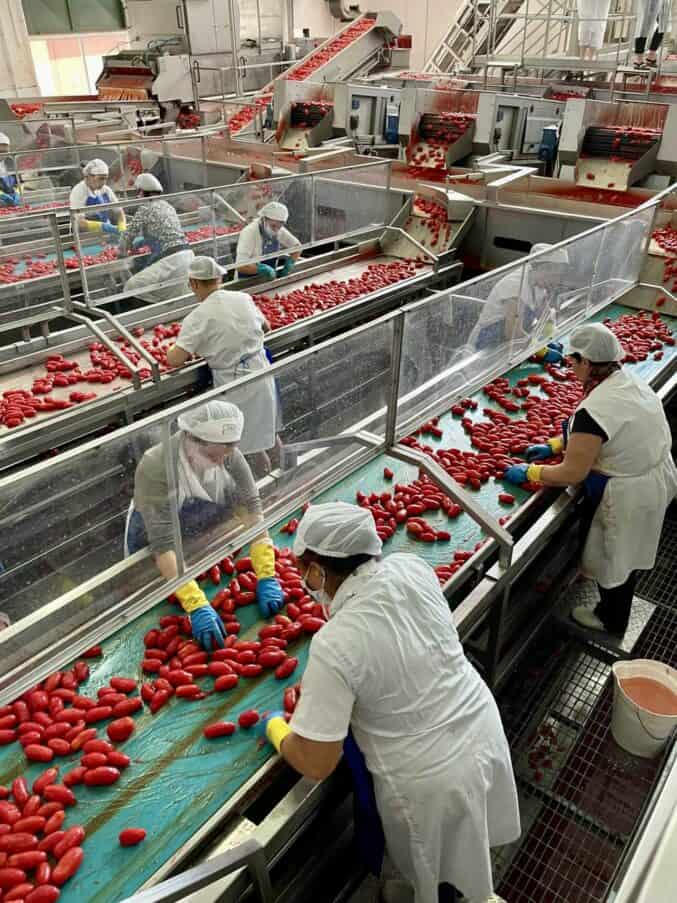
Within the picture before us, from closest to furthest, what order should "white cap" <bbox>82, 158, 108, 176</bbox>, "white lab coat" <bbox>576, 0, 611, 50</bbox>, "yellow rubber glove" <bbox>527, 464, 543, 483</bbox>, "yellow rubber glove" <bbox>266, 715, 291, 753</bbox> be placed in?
"yellow rubber glove" <bbox>266, 715, 291, 753</bbox> < "yellow rubber glove" <bbox>527, 464, 543, 483</bbox> < "white cap" <bbox>82, 158, 108, 176</bbox> < "white lab coat" <bbox>576, 0, 611, 50</bbox>

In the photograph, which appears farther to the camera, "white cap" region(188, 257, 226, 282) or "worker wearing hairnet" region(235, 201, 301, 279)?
"worker wearing hairnet" region(235, 201, 301, 279)

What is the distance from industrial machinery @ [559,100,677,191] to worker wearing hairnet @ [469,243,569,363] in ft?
12.9

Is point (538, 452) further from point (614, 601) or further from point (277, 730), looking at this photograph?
point (277, 730)

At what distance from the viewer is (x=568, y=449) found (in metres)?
2.72

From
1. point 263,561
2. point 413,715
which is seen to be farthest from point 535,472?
point 413,715

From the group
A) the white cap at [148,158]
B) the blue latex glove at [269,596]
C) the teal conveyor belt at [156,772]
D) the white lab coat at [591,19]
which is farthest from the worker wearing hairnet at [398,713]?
the white lab coat at [591,19]

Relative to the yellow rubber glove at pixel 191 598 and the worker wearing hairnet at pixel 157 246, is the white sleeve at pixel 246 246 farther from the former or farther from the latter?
the yellow rubber glove at pixel 191 598

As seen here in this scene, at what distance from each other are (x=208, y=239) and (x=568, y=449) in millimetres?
3481

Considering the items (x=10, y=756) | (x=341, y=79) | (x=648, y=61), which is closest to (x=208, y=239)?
(x=10, y=756)

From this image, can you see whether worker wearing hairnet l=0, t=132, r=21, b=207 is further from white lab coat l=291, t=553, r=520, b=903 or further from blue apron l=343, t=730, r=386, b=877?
blue apron l=343, t=730, r=386, b=877

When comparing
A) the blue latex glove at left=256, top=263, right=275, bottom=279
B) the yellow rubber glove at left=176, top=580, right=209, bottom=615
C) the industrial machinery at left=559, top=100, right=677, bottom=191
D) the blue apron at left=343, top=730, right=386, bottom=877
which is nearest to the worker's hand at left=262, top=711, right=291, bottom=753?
the blue apron at left=343, top=730, right=386, bottom=877

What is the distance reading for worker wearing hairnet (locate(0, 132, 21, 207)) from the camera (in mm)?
7094

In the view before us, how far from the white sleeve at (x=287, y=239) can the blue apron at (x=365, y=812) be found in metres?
4.45

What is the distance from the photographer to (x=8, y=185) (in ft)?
23.5
